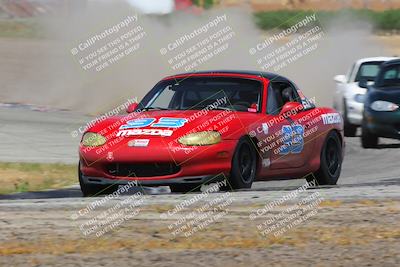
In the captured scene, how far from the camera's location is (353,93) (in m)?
19.7

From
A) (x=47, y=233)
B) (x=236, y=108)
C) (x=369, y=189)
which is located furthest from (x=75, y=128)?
(x=47, y=233)

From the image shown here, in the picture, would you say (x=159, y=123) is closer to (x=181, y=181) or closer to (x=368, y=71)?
(x=181, y=181)

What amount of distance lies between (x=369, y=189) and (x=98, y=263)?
445cm

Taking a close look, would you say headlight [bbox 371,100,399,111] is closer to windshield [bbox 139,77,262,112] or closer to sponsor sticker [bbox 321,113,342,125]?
sponsor sticker [bbox 321,113,342,125]

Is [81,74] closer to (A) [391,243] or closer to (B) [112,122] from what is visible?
(B) [112,122]

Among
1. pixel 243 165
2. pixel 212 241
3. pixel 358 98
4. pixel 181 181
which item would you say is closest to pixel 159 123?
pixel 181 181

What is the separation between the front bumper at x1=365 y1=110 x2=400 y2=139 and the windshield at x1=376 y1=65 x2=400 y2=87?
645 mm

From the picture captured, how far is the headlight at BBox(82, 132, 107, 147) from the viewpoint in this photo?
35.8ft

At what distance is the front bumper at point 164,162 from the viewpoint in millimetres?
10672

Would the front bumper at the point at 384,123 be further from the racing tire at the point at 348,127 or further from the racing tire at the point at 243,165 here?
the racing tire at the point at 243,165

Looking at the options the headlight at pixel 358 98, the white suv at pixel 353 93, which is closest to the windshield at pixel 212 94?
the white suv at pixel 353 93

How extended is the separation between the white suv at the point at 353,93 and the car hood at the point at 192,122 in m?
8.30

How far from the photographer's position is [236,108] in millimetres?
11562

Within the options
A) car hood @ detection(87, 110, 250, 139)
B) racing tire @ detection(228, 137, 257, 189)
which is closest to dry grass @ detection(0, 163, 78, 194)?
car hood @ detection(87, 110, 250, 139)
